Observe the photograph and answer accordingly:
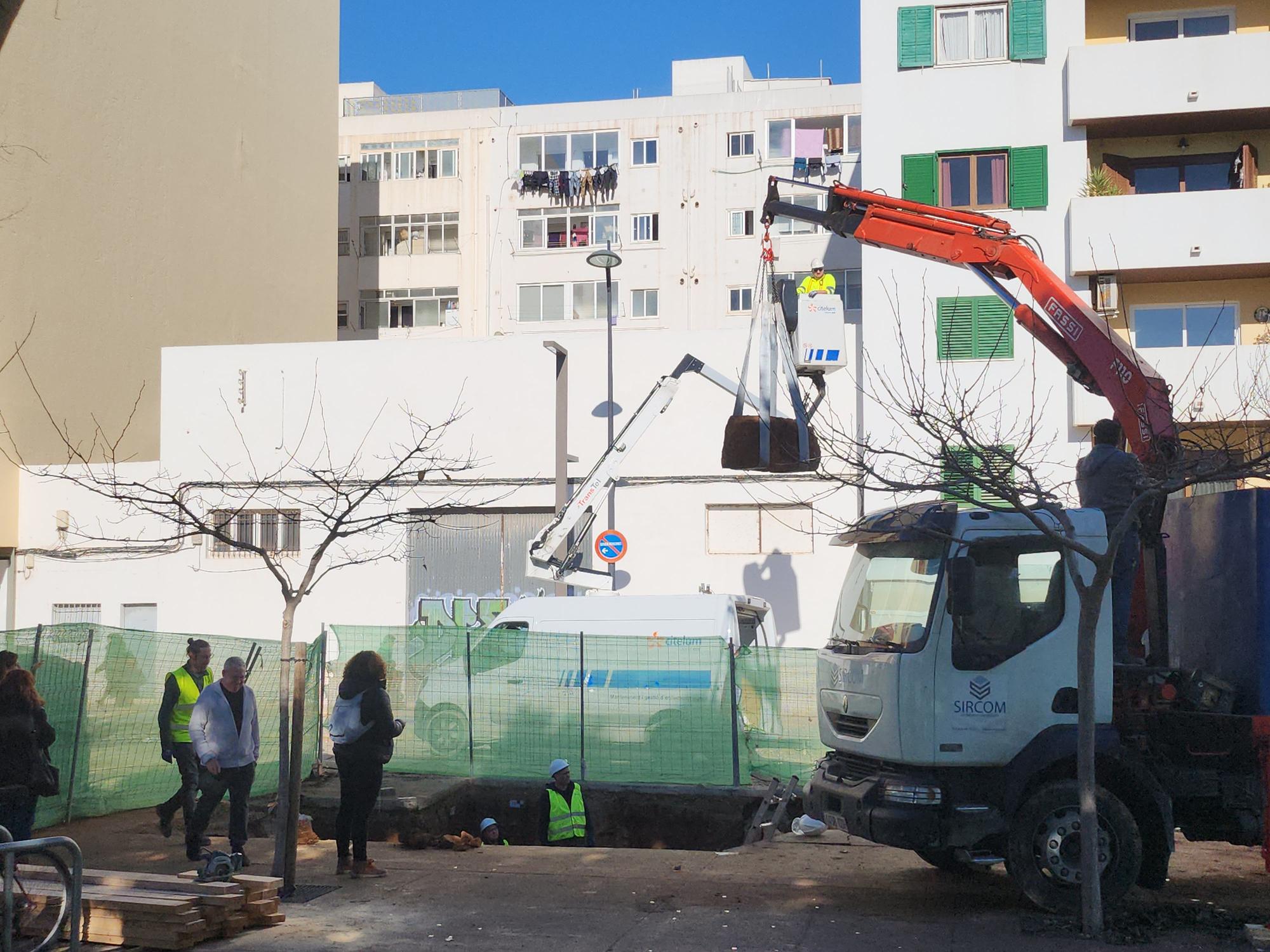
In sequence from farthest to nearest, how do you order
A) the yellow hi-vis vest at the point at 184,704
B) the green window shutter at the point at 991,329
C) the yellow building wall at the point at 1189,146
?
the yellow building wall at the point at 1189,146 < the green window shutter at the point at 991,329 < the yellow hi-vis vest at the point at 184,704

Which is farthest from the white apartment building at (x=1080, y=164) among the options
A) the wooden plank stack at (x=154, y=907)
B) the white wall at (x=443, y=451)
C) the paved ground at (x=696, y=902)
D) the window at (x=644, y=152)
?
the window at (x=644, y=152)

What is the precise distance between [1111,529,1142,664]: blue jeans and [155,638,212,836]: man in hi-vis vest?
7.61m

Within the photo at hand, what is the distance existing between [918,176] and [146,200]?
683 inches

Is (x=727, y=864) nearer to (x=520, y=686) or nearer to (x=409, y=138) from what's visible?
(x=520, y=686)

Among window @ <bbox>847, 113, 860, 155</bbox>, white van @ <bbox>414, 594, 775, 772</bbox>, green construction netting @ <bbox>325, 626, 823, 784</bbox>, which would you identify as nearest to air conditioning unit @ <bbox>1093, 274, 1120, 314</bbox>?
green construction netting @ <bbox>325, 626, 823, 784</bbox>

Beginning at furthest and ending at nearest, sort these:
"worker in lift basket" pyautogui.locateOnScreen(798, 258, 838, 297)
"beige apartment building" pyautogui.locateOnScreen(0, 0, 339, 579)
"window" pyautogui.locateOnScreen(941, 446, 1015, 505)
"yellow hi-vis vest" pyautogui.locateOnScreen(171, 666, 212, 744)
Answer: "beige apartment building" pyautogui.locateOnScreen(0, 0, 339, 579)
"worker in lift basket" pyautogui.locateOnScreen(798, 258, 838, 297)
"yellow hi-vis vest" pyautogui.locateOnScreen(171, 666, 212, 744)
"window" pyautogui.locateOnScreen(941, 446, 1015, 505)

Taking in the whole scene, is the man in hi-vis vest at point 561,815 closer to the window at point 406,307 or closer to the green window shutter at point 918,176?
the green window shutter at point 918,176

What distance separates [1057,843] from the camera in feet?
28.3

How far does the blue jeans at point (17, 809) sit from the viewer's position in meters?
9.05

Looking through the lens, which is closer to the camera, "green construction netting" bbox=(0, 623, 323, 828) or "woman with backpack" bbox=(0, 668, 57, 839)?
"woman with backpack" bbox=(0, 668, 57, 839)

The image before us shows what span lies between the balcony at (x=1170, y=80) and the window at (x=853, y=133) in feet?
54.3

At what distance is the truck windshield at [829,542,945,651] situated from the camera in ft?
29.6

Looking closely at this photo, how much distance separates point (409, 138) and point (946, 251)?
3334 cm

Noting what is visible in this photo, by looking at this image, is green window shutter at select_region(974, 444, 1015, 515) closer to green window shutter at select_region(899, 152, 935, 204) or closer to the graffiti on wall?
green window shutter at select_region(899, 152, 935, 204)
